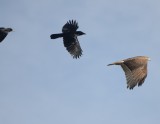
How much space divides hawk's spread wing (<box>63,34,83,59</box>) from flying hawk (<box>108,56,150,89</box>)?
13.2 ft

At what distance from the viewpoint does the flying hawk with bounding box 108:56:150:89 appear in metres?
13.9

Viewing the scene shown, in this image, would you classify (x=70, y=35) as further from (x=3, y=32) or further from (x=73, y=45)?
(x=3, y=32)

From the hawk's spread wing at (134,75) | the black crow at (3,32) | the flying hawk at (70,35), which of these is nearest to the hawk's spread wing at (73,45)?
the flying hawk at (70,35)

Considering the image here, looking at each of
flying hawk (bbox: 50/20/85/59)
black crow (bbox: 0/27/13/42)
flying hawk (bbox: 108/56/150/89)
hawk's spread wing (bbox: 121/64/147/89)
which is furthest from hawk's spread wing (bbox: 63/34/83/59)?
hawk's spread wing (bbox: 121/64/147/89)

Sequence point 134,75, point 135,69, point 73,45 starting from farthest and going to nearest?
point 73,45 < point 135,69 < point 134,75

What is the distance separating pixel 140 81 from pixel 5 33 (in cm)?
646

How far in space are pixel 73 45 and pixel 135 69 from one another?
4531 millimetres

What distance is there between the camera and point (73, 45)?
18406mm

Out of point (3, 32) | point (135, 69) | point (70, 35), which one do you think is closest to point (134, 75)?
point (135, 69)

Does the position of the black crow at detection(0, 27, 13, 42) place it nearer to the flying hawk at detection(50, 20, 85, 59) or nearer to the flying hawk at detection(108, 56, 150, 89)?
the flying hawk at detection(50, 20, 85, 59)

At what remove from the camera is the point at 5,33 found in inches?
712

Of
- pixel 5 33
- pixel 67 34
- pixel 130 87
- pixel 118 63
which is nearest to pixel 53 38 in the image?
pixel 67 34

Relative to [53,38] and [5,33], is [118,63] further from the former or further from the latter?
[5,33]

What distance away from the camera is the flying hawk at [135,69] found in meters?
13.9
